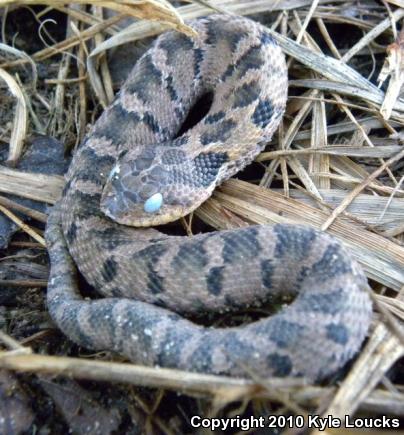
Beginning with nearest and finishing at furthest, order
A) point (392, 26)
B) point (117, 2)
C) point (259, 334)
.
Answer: point (259, 334) < point (117, 2) < point (392, 26)

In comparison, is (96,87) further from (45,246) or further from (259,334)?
(259,334)

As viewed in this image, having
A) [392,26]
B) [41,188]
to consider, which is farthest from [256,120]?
[41,188]

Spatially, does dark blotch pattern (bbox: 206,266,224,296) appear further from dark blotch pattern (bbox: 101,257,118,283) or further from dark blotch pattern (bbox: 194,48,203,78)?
dark blotch pattern (bbox: 194,48,203,78)

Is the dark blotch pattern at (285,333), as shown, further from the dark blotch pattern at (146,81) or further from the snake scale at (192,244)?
the dark blotch pattern at (146,81)

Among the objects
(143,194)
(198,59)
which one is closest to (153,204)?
(143,194)

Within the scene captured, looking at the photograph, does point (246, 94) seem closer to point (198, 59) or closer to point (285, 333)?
point (198, 59)

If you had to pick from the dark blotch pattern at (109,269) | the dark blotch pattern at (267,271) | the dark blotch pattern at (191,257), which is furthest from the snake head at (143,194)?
the dark blotch pattern at (267,271)

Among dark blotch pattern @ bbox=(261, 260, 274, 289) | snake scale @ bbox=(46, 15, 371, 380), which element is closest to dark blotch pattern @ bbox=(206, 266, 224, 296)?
snake scale @ bbox=(46, 15, 371, 380)

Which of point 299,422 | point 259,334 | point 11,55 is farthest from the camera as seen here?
point 11,55
